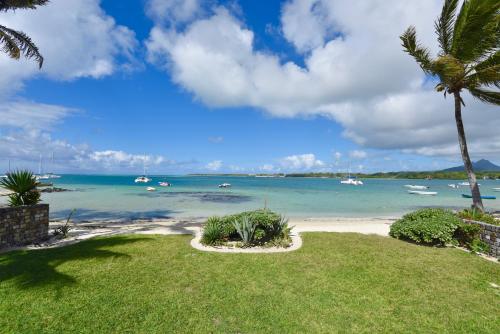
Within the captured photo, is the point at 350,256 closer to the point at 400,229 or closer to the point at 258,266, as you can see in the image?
the point at 258,266

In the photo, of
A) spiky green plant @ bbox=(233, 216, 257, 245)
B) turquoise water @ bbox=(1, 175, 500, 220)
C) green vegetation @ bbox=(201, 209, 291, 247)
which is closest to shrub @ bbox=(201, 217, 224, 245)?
green vegetation @ bbox=(201, 209, 291, 247)

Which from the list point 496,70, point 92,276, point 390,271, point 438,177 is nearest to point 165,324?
point 92,276

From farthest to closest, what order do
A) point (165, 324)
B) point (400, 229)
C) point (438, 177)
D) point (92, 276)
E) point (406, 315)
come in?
1. point (438, 177)
2. point (400, 229)
3. point (92, 276)
4. point (406, 315)
5. point (165, 324)

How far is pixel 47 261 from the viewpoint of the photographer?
25.5 feet

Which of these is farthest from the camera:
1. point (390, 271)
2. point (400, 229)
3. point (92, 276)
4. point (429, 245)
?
point (400, 229)

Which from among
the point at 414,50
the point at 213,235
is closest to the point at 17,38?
the point at 213,235

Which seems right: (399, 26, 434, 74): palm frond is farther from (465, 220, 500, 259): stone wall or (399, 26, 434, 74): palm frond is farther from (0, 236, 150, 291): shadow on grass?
(0, 236, 150, 291): shadow on grass

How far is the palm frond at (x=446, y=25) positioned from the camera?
42.0 feet

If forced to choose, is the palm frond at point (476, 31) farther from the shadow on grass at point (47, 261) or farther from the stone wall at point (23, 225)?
the stone wall at point (23, 225)

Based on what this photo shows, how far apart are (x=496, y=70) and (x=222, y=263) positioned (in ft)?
45.1

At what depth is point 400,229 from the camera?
437 inches

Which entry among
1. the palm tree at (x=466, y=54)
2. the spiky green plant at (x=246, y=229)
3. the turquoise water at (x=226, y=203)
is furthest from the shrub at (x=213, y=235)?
the palm tree at (x=466, y=54)

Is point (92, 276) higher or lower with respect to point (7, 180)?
lower

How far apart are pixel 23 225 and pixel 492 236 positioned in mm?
16395
